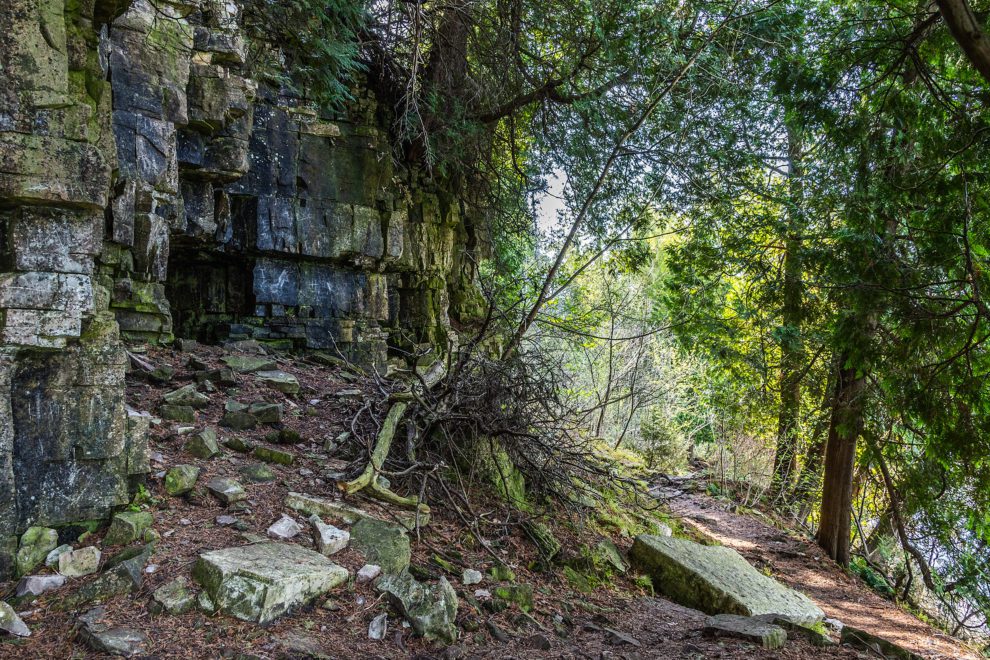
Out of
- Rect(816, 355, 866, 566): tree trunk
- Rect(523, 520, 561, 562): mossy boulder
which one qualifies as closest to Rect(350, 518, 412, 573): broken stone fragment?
Rect(523, 520, 561, 562): mossy boulder

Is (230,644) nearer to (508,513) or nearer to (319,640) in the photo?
(319,640)

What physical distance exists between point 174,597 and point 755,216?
8656 millimetres

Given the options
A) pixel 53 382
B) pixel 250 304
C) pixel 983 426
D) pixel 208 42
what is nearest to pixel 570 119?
pixel 208 42

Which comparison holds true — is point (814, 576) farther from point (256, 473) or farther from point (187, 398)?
point (187, 398)

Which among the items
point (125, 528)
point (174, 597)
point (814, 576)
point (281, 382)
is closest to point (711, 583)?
point (814, 576)

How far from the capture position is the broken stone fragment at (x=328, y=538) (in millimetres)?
3598

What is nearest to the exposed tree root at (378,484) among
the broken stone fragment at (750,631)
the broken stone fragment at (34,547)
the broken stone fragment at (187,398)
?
the broken stone fragment at (34,547)

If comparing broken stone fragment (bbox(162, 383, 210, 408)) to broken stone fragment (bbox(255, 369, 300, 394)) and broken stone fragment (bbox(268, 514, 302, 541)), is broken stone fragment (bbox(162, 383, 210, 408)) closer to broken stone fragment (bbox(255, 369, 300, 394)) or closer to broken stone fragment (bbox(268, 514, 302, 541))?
broken stone fragment (bbox(255, 369, 300, 394))

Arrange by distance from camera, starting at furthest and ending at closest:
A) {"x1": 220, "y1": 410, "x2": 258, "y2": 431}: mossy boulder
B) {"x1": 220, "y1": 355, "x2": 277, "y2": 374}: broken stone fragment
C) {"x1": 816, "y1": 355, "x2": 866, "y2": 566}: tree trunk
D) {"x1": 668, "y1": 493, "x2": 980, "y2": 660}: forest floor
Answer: {"x1": 816, "y1": 355, "x2": 866, "y2": 566}: tree trunk → {"x1": 220, "y1": 355, "x2": 277, "y2": 374}: broken stone fragment → {"x1": 668, "y1": 493, "x2": 980, "y2": 660}: forest floor → {"x1": 220, "y1": 410, "x2": 258, "y2": 431}: mossy boulder

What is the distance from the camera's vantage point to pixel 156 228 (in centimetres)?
740

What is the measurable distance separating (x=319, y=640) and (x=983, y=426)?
18.2ft

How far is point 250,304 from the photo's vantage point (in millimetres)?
10047

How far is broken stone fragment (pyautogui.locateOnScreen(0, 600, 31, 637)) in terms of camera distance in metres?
2.62

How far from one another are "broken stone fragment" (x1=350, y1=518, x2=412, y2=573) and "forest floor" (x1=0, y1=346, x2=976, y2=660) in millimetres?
96
